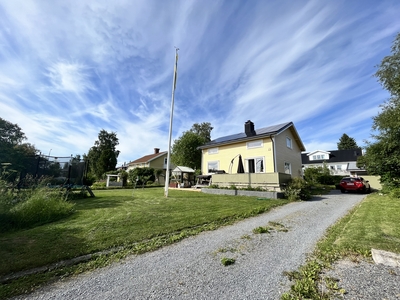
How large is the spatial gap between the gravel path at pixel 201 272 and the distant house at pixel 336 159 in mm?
39583

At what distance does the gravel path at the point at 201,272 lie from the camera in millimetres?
2389

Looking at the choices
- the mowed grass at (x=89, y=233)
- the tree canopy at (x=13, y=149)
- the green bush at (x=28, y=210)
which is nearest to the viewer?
the mowed grass at (x=89, y=233)

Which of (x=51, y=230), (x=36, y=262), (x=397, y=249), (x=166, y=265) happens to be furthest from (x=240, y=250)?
(x=51, y=230)

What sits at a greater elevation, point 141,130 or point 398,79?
point 398,79

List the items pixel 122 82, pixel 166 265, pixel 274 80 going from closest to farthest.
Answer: pixel 166 265 → pixel 122 82 → pixel 274 80

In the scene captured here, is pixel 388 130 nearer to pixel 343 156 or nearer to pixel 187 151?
pixel 187 151

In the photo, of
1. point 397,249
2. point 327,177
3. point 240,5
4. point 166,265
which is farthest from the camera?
point 327,177

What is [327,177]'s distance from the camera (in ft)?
83.1

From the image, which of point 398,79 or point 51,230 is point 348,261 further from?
point 398,79

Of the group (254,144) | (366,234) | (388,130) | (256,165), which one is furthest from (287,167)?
(366,234)

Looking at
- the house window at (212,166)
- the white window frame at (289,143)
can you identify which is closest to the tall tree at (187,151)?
the house window at (212,166)

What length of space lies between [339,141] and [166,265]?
267ft

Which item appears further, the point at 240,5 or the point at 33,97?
the point at 33,97

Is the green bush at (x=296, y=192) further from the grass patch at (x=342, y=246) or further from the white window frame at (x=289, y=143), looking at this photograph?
the white window frame at (x=289, y=143)
